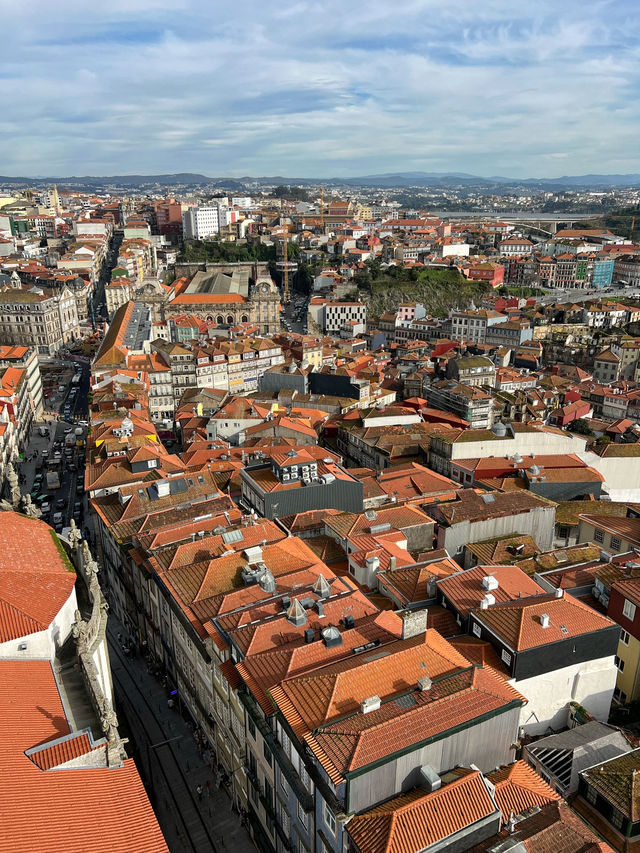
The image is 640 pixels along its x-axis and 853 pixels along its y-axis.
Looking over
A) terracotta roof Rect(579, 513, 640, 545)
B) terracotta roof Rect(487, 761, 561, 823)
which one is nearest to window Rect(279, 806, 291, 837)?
terracotta roof Rect(487, 761, 561, 823)

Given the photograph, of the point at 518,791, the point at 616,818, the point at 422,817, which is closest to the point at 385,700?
the point at 422,817

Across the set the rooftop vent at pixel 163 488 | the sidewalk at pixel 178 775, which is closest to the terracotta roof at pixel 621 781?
the sidewalk at pixel 178 775

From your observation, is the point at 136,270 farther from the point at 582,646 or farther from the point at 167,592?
the point at 582,646

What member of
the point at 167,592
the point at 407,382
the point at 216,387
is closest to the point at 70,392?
the point at 216,387

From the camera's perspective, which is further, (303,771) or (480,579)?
(480,579)

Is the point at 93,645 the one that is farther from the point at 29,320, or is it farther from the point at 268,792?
the point at 29,320

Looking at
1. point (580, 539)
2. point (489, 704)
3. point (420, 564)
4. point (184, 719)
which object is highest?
point (489, 704)

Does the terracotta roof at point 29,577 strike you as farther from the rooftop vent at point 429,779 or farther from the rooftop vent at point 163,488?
the rooftop vent at point 429,779
